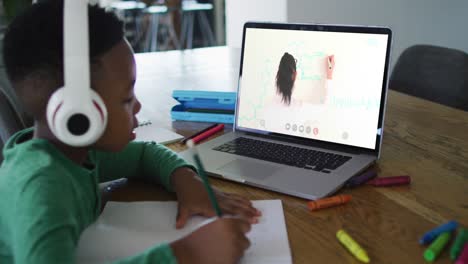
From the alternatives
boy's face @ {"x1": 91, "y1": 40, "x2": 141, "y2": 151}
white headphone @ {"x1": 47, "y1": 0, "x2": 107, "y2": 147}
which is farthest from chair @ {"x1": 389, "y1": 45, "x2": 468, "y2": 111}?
white headphone @ {"x1": 47, "y1": 0, "x2": 107, "y2": 147}

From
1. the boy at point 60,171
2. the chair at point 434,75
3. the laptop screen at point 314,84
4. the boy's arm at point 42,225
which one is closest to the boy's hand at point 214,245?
the boy at point 60,171

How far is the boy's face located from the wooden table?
18cm

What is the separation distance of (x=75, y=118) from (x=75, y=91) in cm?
4

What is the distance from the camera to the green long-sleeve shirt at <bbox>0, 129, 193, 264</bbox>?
0.57 metres

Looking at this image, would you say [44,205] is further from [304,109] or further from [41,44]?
[304,109]

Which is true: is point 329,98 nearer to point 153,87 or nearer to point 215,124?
point 215,124

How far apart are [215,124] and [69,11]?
2.13ft

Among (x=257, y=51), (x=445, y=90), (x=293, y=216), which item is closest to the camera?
(x=293, y=216)

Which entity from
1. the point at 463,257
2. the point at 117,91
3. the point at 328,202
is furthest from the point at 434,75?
the point at 117,91

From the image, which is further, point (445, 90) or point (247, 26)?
point (445, 90)

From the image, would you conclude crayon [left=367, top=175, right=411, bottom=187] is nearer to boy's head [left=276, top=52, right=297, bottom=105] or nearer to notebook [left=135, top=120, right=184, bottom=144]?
boy's head [left=276, top=52, right=297, bottom=105]

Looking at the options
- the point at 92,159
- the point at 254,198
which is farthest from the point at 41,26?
the point at 254,198

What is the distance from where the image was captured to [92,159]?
2.80 ft

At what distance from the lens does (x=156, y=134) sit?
46.8 inches
